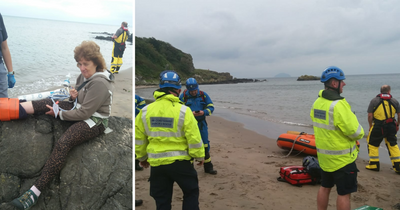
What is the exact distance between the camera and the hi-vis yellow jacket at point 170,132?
2828mm

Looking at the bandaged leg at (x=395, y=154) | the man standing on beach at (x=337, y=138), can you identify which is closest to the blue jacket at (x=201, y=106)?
the man standing on beach at (x=337, y=138)

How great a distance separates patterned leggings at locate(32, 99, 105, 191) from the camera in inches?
111

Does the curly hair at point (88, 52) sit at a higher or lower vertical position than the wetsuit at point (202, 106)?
higher

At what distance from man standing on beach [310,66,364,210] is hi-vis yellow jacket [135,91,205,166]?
5.60ft

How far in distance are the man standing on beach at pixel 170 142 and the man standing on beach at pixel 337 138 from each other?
171 cm

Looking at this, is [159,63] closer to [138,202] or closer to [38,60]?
[38,60]

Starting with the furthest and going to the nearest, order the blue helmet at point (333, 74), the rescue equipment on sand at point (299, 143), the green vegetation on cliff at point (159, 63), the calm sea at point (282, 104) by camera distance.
A: the green vegetation on cliff at point (159, 63) < the calm sea at point (282, 104) < the rescue equipment on sand at point (299, 143) < the blue helmet at point (333, 74)

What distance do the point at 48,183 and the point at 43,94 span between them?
101 centimetres

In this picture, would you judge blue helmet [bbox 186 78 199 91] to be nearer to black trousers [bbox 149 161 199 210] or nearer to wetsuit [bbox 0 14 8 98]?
black trousers [bbox 149 161 199 210]

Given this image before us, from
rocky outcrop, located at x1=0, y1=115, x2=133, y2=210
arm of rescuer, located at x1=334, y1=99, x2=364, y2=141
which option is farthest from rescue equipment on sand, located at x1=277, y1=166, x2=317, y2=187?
rocky outcrop, located at x1=0, y1=115, x2=133, y2=210

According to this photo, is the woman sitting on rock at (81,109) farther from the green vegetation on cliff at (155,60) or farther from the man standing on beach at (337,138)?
the green vegetation on cliff at (155,60)

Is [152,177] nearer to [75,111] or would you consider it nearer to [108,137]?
[108,137]

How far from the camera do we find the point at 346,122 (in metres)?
3.31

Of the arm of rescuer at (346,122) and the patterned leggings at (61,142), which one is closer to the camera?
the patterned leggings at (61,142)
